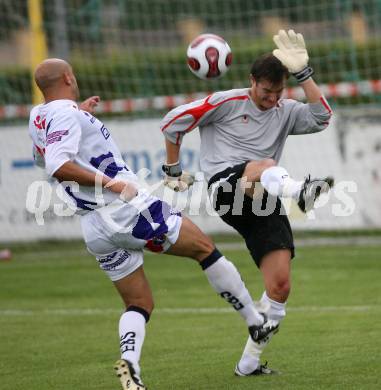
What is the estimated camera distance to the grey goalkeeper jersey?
7535mm

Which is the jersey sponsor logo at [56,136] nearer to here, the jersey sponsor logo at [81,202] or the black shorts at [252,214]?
the jersey sponsor logo at [81,202]

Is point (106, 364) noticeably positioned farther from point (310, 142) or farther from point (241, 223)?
point (310, 142)

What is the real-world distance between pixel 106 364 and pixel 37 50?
9.32 m

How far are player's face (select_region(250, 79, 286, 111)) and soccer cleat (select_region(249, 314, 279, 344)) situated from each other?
1.51m

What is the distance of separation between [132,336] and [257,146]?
174 cm

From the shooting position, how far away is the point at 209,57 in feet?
25.5

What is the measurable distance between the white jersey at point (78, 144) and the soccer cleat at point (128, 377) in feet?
3.40

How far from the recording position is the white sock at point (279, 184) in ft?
22.5

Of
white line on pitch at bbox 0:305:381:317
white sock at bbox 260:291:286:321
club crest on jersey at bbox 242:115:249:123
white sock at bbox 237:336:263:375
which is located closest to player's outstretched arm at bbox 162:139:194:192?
club crest on jersey at bbox 242:115:249:123

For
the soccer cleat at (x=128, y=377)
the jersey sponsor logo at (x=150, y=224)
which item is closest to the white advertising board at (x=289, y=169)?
the jersey sponsor logo at (x=150, y=224)

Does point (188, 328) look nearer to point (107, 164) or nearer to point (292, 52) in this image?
point (107, 164)

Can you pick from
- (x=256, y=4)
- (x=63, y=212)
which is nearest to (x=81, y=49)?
(x=256, y=4)

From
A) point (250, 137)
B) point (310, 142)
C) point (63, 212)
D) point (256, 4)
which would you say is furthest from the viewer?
point (256, 4)

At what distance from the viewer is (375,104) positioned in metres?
16.9
